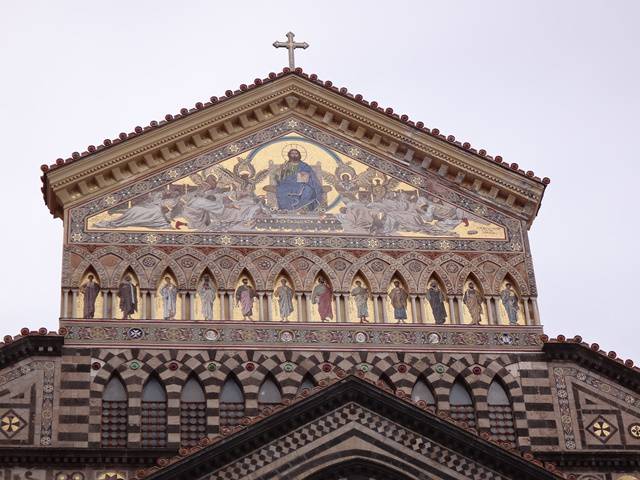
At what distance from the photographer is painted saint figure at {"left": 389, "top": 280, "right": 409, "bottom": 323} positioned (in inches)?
1319

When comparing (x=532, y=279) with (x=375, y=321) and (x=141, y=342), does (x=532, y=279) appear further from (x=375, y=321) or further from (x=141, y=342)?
(x=141, y=342)

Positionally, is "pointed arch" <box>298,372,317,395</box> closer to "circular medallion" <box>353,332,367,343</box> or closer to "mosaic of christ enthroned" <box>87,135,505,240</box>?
"circular medallion" <box>353,332,367,343</box>

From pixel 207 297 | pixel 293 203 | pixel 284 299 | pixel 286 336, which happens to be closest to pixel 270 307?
pixel 284 299

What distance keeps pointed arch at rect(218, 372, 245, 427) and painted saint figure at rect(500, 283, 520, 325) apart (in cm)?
540

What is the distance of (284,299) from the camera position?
33.4m

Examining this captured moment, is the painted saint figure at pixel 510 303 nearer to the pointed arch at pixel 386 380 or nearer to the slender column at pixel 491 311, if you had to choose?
the slender column at pixel 491 311

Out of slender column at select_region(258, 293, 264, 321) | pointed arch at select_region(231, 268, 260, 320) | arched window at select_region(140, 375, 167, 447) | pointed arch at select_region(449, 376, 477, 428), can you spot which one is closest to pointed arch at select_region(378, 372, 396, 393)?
pointed arch at select_region(449, 376, 477, 428)

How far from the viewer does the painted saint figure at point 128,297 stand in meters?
32.9

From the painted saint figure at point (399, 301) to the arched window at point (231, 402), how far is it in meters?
3.35

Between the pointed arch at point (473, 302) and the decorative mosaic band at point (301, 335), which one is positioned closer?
the decorative mosaic band at point (301, 335)

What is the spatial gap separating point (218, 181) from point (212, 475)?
7.77m

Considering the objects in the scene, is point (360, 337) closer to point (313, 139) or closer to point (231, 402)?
point (231, 402)

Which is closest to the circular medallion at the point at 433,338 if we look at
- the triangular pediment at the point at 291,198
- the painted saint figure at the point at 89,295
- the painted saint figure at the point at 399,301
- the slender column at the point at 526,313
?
the painted saint figure at the point at 399,301

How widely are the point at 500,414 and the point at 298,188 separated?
605cm
